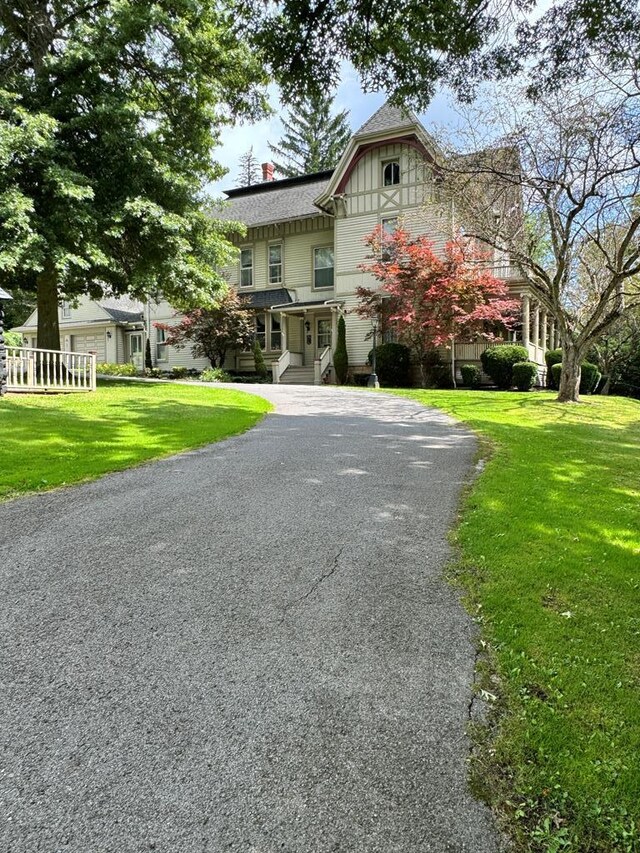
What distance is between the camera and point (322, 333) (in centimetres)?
2495

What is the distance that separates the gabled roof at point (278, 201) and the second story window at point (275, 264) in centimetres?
135

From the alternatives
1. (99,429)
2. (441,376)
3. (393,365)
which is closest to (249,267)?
(393,365)

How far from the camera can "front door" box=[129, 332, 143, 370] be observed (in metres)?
30.8

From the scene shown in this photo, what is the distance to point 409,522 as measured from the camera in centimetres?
431

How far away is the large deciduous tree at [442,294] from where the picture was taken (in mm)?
17875

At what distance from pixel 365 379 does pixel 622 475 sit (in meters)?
16.1

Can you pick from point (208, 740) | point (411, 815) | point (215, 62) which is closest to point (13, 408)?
point (208, 740)

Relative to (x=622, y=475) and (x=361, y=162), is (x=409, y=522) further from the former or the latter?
(x=361, y=162)

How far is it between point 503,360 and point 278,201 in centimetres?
1474

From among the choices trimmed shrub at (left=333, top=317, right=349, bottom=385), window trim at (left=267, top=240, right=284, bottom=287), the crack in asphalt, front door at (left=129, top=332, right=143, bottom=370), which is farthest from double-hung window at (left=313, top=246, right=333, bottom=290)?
the crack in asphalt

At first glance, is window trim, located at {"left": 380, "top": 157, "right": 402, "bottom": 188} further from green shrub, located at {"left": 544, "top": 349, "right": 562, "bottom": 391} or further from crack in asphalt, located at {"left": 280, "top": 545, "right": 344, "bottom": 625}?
crack in asphalt, located at {"left": 280, "top": 545, "right": 344, "bottom": 625}

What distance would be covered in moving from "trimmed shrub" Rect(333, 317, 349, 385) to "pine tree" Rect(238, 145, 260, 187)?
120 ft

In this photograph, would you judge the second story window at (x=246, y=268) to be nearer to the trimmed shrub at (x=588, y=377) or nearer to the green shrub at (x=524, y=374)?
the green shrub at (x=524, y=374)

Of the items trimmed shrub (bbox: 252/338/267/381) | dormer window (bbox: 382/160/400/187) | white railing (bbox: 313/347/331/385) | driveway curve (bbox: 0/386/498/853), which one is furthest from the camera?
trimmed shrub (bbox: 252/338/267/381)
